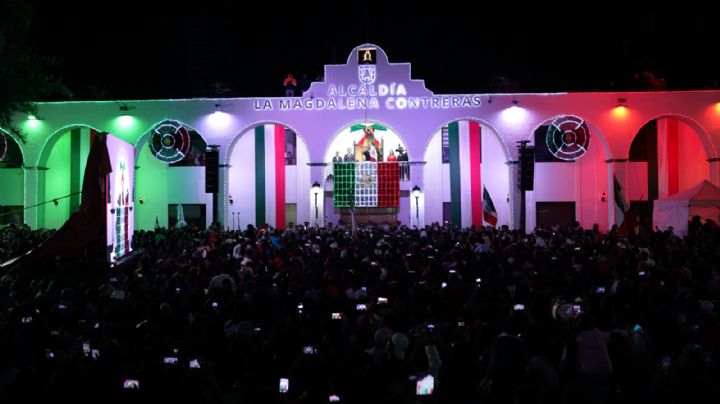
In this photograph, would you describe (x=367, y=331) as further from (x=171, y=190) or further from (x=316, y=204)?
(x=171, y=190)

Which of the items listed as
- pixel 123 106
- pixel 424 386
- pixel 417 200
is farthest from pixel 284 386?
pixel 123 106

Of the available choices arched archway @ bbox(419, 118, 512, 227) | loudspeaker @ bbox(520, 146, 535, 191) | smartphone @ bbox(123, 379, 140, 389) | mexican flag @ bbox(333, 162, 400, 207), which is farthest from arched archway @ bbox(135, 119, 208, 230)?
smartphone @ bbox(123, 379, 140, 389)

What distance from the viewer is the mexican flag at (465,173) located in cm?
2498

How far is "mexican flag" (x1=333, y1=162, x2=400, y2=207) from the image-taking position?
24297 millimetres

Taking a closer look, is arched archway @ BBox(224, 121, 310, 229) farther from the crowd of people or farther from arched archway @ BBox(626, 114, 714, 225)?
arched archway @ BBox(626, 114, 714, 225)

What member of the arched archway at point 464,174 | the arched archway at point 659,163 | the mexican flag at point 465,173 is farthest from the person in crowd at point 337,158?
the arched archway at point 659,163

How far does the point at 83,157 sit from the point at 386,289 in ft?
71.3

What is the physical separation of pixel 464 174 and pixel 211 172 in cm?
1048

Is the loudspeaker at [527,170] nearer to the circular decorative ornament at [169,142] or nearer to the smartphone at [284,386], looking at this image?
the circular decorative ornament at [169,142]

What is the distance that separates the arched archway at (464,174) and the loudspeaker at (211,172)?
8.34 meters

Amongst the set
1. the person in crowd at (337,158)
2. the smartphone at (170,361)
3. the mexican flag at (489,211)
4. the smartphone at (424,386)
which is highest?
the person in crowd at (337,158)

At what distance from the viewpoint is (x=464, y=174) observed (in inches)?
1011

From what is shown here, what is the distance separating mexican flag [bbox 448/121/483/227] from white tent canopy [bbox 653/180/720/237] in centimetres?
693

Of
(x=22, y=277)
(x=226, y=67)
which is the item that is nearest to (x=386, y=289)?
(x=22, y=277)
